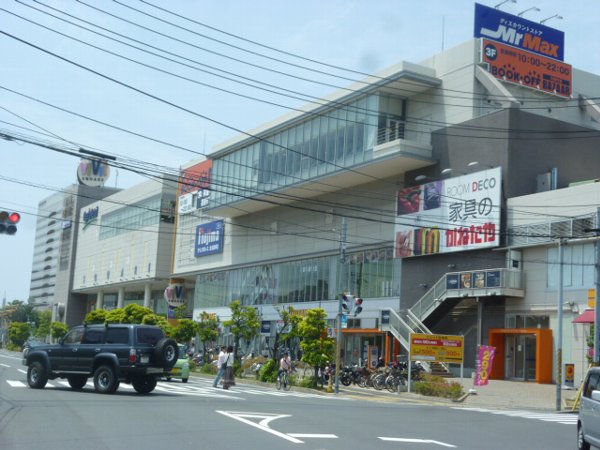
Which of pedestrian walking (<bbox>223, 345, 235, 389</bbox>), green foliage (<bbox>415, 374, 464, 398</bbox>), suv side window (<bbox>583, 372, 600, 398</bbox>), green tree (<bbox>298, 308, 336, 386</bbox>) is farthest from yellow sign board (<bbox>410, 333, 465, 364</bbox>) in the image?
suv side window (<bbox>583, 372, 600, 398</bbox>)

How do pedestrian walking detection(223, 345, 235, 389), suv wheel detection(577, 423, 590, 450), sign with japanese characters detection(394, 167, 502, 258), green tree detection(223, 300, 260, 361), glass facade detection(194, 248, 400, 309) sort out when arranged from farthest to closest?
glass facade detection(194, 248, 400, 309)
green tree detection(223, 300, 260, 361)
sign with japanese characters detection(394, 167, 502, 258)
pedestrian walking detection(223, 345, 235, 389)
suv wheel detection(577, 423, 590, 450)

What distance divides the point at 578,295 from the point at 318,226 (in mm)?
23586

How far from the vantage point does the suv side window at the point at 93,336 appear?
23.7 meters

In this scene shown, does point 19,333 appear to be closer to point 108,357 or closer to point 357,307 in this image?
point 357,307

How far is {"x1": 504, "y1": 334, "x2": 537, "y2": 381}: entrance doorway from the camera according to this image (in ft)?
130

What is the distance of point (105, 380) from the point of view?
75.8 feet

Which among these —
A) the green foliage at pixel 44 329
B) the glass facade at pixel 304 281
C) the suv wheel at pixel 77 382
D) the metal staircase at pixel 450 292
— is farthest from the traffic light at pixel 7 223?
the green foliage at pixel 44 329

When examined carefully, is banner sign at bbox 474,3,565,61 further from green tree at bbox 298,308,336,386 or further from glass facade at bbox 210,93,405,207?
green tree at bbox 298,308,336,386

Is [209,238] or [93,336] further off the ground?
[209,238]

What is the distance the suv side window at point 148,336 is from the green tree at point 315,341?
12525 millimetres

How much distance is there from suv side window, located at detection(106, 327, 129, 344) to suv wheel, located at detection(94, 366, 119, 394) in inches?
33.3

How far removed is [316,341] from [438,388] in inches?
252

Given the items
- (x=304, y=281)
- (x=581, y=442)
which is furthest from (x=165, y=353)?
(x=304, y=281)

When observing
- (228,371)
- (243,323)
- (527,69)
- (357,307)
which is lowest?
(228,371)
